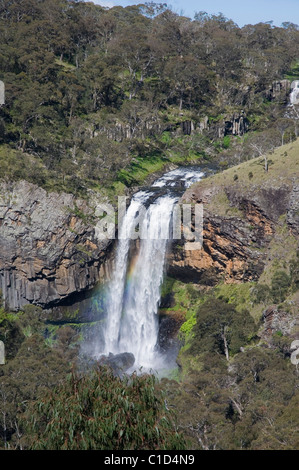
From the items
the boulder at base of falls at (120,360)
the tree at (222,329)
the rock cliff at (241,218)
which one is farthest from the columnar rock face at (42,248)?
the tree at (222,329)

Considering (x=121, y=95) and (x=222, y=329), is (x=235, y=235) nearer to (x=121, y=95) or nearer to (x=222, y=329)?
(x=222, y=329)

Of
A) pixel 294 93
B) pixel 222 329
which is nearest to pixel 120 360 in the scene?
pixel 222 329

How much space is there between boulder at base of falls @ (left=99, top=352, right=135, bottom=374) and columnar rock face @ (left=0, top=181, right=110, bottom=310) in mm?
9826

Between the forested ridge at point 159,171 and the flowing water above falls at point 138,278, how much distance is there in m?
2.03

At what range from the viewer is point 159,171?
82.2 meters

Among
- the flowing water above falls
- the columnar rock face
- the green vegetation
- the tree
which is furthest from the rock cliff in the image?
the green vegetation

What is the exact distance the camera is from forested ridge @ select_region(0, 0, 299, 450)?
2702 centimetres

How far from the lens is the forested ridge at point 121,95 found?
74.1 m

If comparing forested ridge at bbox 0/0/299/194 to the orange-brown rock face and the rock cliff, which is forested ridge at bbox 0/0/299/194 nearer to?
the rock cliff

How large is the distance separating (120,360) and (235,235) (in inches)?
684

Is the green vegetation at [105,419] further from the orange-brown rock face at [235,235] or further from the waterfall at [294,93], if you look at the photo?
the waterfall at [294,93]

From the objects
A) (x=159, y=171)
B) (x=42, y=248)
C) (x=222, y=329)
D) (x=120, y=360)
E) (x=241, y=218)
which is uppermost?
(x=159, y=171)
